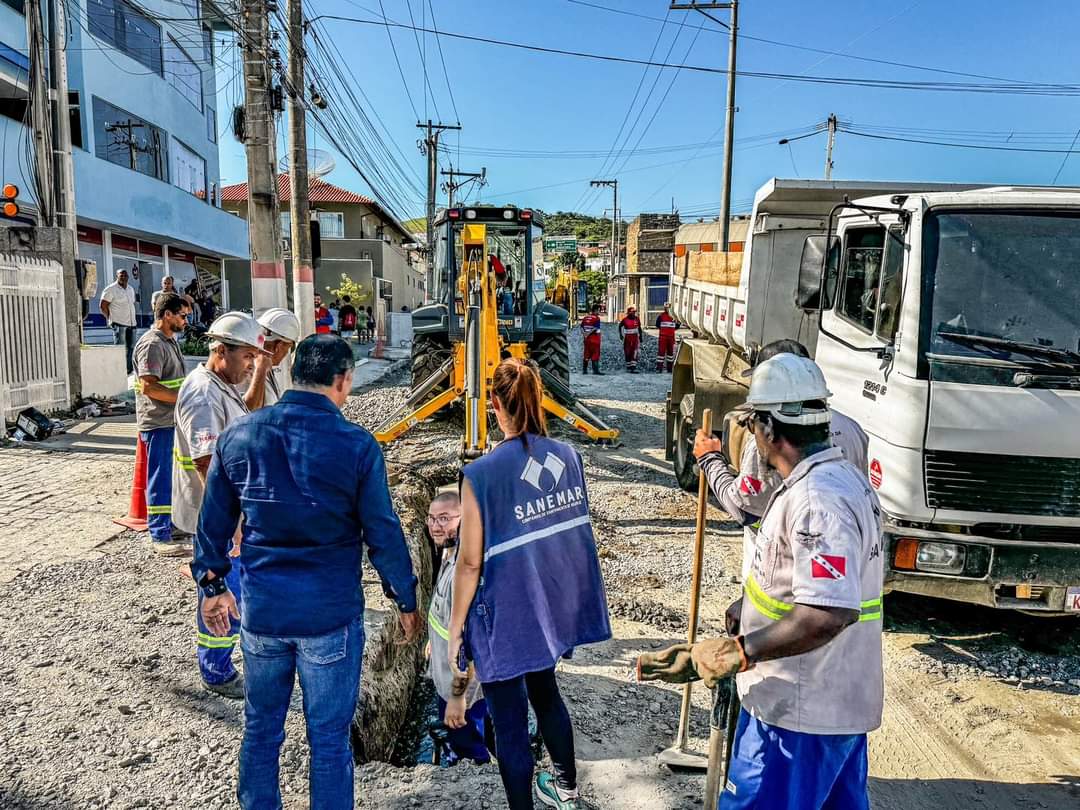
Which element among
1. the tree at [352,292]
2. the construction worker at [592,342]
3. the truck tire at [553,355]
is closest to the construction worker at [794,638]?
the truck tire at [553,355]

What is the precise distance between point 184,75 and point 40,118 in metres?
16.0

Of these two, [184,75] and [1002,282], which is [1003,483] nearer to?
[1002,282]

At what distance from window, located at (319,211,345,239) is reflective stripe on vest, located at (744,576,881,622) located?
134 ft

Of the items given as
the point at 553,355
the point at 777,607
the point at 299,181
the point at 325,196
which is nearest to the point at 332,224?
the point at 325,196

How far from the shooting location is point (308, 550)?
2.44m

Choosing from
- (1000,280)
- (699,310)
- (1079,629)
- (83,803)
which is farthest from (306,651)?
(699,310)

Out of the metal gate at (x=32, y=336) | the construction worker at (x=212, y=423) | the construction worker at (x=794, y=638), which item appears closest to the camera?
the construction worker at (x=794, y=638)

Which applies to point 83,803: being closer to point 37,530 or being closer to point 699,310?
point 37,530

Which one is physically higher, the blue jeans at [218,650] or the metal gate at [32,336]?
the metal gate at [32,336]

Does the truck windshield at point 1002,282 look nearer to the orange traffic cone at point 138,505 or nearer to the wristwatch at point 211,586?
the wristwatch at point 211,586

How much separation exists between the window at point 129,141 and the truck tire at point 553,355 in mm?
13734

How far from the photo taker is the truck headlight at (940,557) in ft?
13.4

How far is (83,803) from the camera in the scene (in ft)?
9.66

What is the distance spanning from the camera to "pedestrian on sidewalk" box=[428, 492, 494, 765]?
9.96 ft
